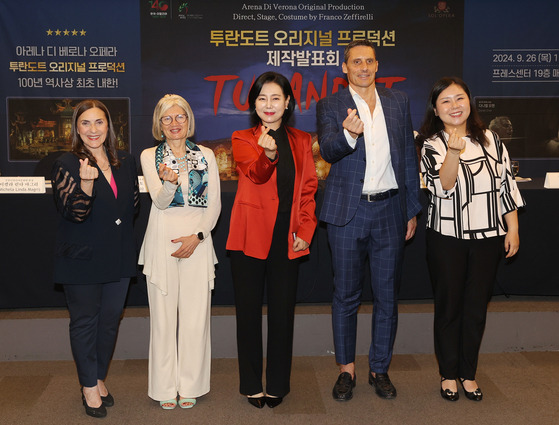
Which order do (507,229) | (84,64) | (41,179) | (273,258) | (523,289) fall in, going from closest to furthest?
(273,258) < (507,229) < (41,179) < (523,289) < (84,64)

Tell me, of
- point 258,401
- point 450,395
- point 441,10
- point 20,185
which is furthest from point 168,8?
point 450,395

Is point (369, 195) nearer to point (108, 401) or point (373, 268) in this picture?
point (373, 268)

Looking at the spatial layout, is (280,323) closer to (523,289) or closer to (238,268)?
(238,268)

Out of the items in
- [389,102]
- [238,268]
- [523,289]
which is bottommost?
[523,289]

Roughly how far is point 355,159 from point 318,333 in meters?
A: 1.29

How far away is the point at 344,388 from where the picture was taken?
282cm

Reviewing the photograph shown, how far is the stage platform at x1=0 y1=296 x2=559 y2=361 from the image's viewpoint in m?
3.42

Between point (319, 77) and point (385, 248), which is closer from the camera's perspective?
point (385, 248)

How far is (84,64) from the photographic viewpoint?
549 cm

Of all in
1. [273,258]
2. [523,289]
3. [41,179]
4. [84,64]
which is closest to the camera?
[273,258]

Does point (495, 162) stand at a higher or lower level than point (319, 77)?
lower

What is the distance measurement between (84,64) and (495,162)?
416cm

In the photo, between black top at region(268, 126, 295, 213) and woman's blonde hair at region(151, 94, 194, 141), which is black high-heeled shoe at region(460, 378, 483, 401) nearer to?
black top at region(268, 126, 295, 213)

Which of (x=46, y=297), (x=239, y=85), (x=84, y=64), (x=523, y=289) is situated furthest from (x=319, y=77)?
(x=46, y=297)
